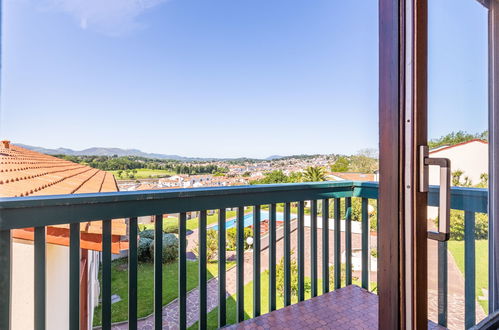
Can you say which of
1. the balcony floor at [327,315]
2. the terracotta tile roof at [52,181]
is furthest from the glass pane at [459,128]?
the terracotta tile roof at [52,181]

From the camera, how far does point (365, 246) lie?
94.5 inches

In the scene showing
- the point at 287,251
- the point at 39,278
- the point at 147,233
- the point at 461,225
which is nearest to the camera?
the point at 461,225

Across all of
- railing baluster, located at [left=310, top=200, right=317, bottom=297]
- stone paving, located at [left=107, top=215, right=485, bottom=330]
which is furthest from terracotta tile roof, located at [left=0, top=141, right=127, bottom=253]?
railing baluster, located at [left=310, top=200, right=317, bottom=297]

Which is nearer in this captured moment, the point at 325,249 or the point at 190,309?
the point at 190,309

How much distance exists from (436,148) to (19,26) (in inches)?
68.2

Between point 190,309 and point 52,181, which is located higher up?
point 52,181

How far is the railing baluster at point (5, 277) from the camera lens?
1140 millimetres

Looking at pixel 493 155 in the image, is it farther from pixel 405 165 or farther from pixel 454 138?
pixel 405 165

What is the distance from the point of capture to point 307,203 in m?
2.23

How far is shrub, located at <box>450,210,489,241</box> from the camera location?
102 cm

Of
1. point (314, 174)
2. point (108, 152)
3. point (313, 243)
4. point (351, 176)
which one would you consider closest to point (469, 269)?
point (313, 243)

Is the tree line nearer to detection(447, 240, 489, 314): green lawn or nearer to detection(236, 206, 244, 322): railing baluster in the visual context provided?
detection(236, 206, 244, 322): railing baluster

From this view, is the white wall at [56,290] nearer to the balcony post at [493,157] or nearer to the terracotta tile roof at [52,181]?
the terracotta tile roof at [52,181]

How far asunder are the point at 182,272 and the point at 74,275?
0.57 m
